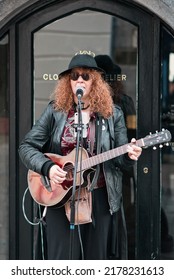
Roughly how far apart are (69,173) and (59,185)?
13 centimetres

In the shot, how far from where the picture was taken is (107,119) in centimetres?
481

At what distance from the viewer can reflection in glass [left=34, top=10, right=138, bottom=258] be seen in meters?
5.41

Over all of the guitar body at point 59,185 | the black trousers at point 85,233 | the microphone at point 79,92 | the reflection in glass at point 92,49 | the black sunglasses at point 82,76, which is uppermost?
the reflection in glass at point 92,49

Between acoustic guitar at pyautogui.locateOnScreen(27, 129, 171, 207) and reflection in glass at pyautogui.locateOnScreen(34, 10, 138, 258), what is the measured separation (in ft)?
2.58

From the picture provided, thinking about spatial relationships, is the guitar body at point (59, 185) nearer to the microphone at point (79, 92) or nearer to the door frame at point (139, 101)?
the microphone at point (79, 92)

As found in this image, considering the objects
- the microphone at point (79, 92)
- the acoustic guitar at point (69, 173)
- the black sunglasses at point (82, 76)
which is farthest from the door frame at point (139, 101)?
the microphone at point (79, 92)

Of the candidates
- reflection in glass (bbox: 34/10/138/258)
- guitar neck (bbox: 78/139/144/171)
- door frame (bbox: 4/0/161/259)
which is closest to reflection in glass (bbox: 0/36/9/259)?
door frame (bbox: 4/0/161/259)

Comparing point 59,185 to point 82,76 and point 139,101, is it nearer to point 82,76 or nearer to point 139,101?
point 82,76

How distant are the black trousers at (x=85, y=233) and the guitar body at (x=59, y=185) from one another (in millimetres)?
94

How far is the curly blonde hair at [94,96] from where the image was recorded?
4.75m

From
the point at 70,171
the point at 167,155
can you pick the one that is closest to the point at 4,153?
the point at 70,171

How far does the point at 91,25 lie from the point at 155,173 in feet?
4.12
